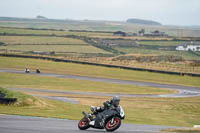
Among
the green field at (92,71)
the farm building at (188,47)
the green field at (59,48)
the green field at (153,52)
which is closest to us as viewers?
the green field at (92,71)

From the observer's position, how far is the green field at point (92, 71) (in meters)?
70.9

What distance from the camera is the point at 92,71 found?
7619 cm

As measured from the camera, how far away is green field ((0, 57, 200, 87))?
70875 millimetres

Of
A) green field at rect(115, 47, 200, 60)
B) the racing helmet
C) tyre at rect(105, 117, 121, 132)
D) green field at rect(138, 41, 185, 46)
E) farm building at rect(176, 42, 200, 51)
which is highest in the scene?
the racing helmet

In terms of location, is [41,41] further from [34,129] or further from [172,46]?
[34,129]

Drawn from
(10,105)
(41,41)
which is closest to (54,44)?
(41,41)

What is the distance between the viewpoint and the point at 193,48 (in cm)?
14112

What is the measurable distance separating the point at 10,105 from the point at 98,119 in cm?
1274

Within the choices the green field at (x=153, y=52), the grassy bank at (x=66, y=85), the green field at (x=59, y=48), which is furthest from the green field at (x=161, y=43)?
the grassy bank at (x=66, y=85)

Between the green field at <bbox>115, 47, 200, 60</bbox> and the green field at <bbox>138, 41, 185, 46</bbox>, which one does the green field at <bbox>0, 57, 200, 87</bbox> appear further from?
the green field at <bbox>138, 41, 185, 46</bbox>

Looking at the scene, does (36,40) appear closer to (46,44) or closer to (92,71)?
(46,44)

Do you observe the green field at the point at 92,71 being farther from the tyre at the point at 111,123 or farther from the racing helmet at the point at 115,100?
the tyre at the point at 111,123

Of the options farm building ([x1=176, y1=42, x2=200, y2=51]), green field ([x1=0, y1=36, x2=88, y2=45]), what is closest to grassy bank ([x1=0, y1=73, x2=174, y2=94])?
green field ([x1=0, y1=36, x2=88, y2=45])

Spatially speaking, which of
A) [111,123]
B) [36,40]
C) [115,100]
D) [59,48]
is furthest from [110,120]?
[36,40]
